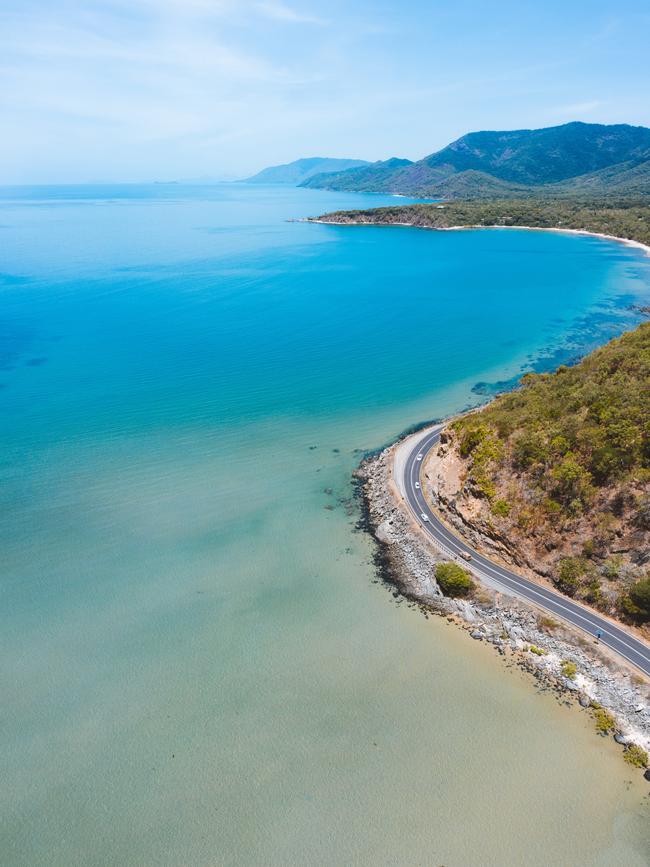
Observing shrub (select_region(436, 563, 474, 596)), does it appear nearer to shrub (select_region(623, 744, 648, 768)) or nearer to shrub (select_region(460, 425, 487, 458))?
shrub (select_region(623, 744, 648, 768))

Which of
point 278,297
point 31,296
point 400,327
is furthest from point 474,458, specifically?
point 31,296

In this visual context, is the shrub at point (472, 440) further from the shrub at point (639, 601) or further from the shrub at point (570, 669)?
the shrub at point (570, 669)

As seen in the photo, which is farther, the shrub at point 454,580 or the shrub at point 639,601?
the shrub at point 454,580

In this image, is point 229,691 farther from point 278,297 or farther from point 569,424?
point 278,297

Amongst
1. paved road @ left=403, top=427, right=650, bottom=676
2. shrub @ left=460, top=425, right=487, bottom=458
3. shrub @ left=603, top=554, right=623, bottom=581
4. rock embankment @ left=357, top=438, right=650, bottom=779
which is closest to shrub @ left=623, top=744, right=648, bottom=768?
rock embankment @ left=357, top=438, right=650, bottom=779

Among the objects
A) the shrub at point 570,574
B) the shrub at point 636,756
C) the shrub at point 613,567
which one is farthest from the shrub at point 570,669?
the shrub at point 613,567

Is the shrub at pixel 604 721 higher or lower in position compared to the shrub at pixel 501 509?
lower

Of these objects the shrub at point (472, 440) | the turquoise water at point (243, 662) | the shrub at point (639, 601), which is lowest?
the turquoise water at point (243, 662)
